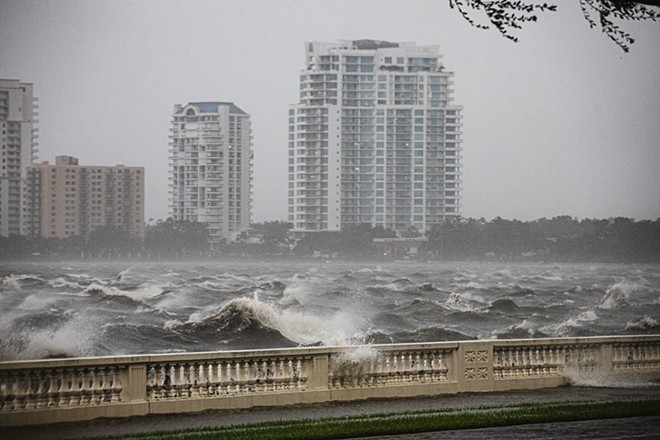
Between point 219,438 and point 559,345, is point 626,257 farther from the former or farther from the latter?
point 219,438

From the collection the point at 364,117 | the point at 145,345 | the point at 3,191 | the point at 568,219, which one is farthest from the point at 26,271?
the point at 568,219

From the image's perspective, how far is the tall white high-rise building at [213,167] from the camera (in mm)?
25578

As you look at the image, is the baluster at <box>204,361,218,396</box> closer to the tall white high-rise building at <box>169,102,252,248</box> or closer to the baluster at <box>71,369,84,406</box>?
the baluster at <box>71,369,84,406</box>

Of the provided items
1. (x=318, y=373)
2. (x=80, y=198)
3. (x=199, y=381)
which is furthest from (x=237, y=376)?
(x=80, y=198)

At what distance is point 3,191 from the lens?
78.0ft

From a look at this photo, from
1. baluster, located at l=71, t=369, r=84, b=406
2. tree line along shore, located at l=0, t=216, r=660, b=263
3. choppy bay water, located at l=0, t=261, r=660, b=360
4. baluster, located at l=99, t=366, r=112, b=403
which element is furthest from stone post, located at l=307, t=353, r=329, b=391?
tree line along shore, located at l=0, t=216, r=660, b=263

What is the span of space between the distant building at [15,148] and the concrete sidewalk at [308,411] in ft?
41.8

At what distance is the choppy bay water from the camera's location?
24109 millimetres

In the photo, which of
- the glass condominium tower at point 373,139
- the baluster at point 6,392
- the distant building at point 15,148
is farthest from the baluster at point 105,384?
the glass condominium tower at point 373,139

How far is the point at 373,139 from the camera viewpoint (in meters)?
27.8

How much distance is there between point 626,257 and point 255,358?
19.4 m

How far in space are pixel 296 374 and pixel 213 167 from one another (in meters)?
13.1

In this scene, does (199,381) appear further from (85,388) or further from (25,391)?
(25,391)

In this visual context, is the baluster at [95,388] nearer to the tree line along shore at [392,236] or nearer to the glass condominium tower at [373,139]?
the tree line along shore at [392,236]
